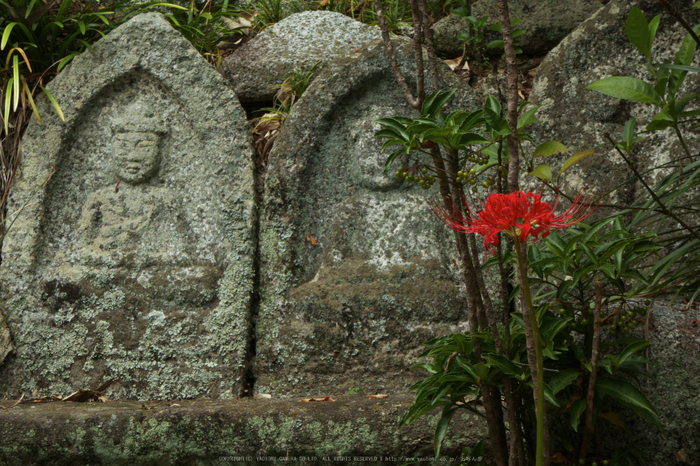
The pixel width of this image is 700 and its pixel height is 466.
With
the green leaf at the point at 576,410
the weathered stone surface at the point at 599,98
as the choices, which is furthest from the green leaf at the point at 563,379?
the weathered stone surface at the point at 599,98

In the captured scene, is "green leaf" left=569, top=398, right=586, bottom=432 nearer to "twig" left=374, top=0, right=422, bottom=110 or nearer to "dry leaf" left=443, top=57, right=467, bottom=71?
"twig" left=374, top=0, right=422, bottom=110

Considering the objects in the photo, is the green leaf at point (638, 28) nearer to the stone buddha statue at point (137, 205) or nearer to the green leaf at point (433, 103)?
→ the green leaf at point (433, 103)

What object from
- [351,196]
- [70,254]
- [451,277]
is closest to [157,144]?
[70,254]

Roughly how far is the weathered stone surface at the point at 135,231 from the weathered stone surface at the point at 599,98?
53.0 inches

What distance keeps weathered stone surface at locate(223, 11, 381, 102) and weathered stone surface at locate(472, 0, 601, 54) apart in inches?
28.4

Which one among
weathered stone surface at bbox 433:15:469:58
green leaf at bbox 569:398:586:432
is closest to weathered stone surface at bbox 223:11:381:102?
weathered stone surface at bbox 433:15:469:58

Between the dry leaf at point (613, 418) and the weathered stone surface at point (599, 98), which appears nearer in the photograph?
the dry leaf at point (613, 418)

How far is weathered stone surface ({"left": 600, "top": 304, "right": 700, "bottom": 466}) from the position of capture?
1556mm

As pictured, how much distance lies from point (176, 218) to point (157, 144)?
0.37 meters

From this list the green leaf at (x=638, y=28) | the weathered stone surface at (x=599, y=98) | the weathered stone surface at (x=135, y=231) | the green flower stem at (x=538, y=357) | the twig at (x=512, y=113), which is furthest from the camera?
the weathered stone surface at (x=135, y=231)

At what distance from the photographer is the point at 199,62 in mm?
2629

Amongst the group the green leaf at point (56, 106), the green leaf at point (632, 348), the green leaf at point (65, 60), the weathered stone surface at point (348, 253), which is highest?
the green leaf at point (65, 60)

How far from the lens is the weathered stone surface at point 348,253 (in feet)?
7.51

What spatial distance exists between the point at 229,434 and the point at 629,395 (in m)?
1.23
